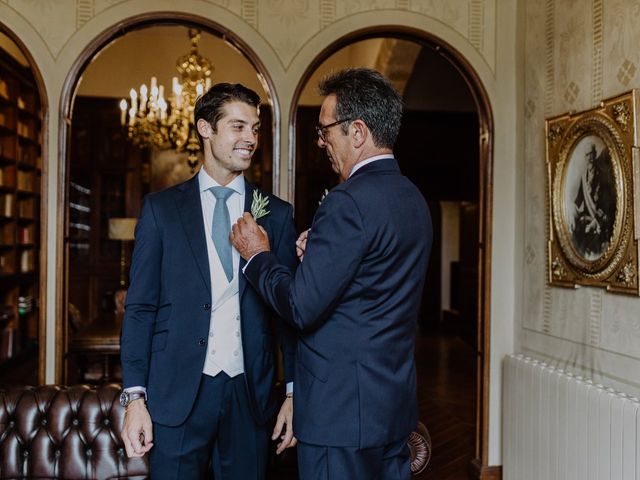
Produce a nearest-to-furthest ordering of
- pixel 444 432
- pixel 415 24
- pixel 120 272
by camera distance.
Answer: pixel 415 24 → pixel 444 432 → pixel 120 272

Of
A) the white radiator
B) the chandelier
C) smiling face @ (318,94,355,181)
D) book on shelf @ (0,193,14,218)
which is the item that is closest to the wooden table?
the chandelier

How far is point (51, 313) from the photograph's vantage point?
411 centimetres

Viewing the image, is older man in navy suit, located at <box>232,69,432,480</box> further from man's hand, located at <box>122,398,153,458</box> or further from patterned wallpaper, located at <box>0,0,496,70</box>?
patterned wallpaper, located at <box>0,0,496,70</box>

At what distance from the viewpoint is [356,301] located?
195 centimetres

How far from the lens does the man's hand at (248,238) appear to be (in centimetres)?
208

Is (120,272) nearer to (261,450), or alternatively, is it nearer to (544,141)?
(544,141)

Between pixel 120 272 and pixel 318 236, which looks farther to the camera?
pixel 120 272

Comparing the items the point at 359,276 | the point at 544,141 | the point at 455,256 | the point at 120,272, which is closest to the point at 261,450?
the point at 359,276

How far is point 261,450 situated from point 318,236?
2.71 feet

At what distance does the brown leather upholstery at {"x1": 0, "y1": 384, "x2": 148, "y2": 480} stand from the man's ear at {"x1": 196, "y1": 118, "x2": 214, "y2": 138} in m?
1.17

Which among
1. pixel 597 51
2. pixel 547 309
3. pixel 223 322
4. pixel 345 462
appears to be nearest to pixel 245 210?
pixel 223 322

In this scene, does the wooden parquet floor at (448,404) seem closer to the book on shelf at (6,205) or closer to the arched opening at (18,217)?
the arched opening at (18,217)

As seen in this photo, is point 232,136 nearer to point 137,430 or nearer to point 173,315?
point 173,315

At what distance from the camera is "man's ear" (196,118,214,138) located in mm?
2268
